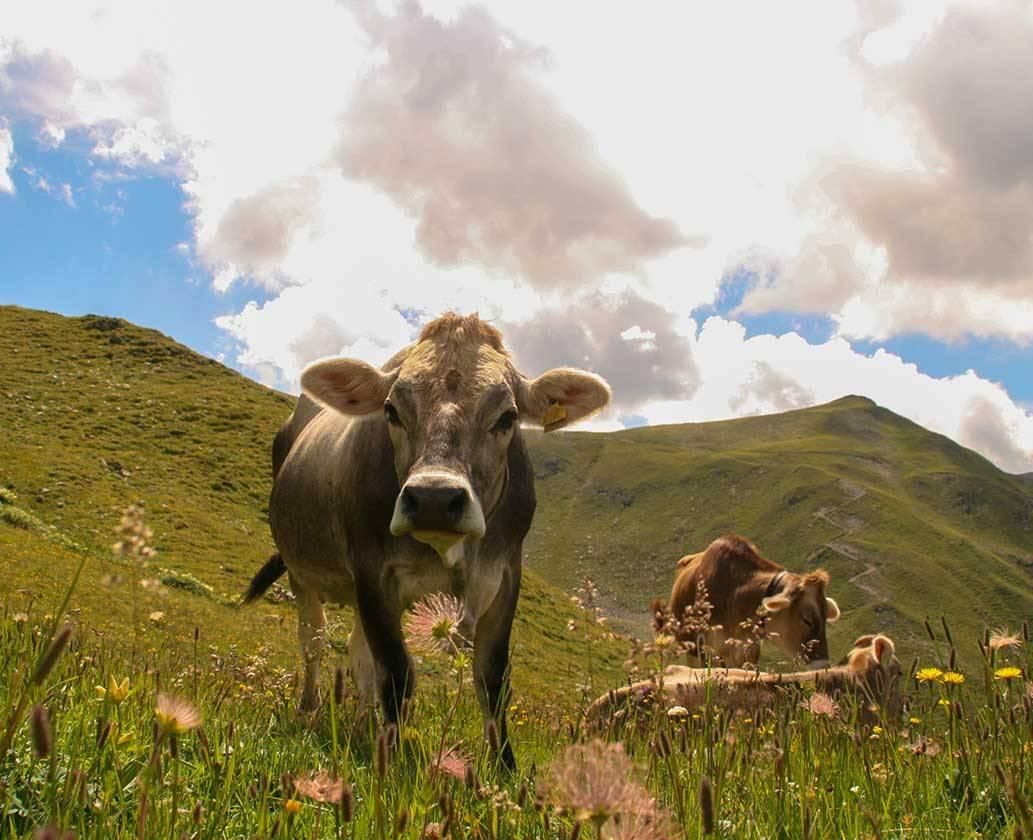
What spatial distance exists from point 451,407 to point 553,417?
4.40 ft

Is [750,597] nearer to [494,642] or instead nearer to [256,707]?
[494,642]

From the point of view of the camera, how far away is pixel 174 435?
51.9m

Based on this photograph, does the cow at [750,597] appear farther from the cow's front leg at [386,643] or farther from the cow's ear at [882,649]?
the cow's front leg at [386,643]

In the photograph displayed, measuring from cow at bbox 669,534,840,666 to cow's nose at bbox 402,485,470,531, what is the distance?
1105 centimetres

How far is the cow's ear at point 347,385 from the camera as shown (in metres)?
6.99

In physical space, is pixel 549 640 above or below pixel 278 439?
below

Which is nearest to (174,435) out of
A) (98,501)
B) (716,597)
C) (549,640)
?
(98,501)

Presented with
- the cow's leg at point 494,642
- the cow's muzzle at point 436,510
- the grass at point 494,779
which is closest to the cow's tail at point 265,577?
the cow's leg at point 494,642

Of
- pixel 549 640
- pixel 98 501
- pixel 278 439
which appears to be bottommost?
pixel 549 640

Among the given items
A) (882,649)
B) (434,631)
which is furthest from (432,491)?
(882,649)

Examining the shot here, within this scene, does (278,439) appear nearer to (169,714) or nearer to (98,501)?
(169,714)

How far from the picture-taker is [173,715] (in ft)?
5.56

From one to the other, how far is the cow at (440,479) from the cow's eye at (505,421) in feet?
0.04

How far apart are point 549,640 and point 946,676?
124ft
